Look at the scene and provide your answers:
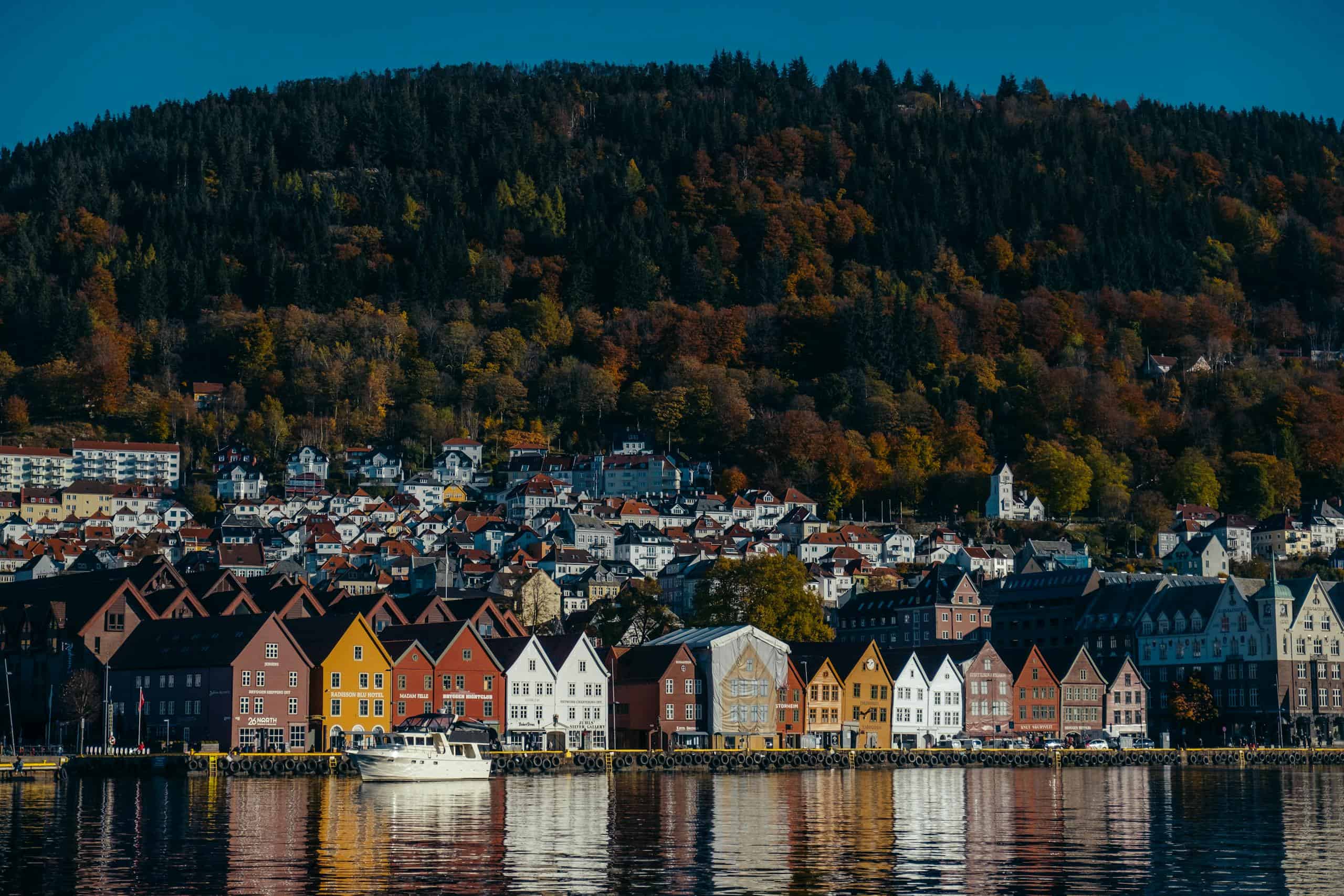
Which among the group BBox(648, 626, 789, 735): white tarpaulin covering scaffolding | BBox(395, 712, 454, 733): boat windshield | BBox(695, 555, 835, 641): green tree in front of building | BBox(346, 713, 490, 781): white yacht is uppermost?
BBox(695, 555, 835, 641): green tree in front of building

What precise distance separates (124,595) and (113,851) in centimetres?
5140

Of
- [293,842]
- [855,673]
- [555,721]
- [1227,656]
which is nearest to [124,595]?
[555,721]

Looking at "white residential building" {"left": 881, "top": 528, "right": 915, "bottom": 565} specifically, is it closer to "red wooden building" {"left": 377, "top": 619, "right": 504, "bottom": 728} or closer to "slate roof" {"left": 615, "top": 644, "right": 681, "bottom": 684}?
"slate roof" {"left": 615, "top": 644, "right": 681, "bottom": 684}

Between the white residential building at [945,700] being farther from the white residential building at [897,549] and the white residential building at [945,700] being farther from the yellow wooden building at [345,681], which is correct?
the white residential building at [897,549]

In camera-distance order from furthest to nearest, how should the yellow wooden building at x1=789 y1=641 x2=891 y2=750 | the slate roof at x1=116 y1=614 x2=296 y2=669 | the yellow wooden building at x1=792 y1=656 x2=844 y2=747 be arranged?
the yellow wooden building at x1=789 y1=641 x2=891 y2=750 → the yellow wooden building at x1=792 y1=656 x2=844 y2=747 → the slate roof at x1=116 y1=614 x2=296 y2=669

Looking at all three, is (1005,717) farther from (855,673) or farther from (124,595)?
(124,595)

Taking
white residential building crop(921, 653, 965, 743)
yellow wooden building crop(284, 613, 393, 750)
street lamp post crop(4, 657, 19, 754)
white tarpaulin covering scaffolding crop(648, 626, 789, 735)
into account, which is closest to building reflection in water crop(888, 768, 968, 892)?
white tarpaulin covering scaffolding crop(648, 626, 789, 735)

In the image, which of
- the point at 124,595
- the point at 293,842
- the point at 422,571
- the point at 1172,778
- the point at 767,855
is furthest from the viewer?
the point at 422,571

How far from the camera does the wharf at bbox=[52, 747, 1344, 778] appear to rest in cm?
8000

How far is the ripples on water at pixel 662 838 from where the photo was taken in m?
38.8

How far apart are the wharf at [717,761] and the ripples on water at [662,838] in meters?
4.89

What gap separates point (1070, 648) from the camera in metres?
117

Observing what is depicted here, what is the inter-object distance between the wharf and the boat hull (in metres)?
6.71

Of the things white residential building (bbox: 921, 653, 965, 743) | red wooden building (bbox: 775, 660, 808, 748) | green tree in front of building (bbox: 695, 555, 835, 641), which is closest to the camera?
red wooden building (bbox: 775, 660, 808, 748)
